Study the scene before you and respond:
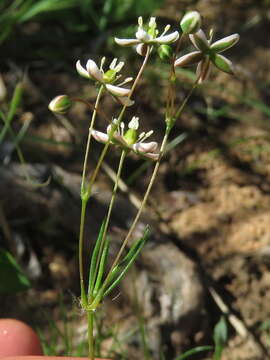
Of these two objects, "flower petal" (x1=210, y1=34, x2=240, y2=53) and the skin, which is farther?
the skin

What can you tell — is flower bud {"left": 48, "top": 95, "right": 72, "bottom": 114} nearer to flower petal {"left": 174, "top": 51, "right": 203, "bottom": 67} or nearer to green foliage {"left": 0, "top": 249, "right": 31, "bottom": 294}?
flower petal {"left": 174, "top": 51, "right": 203, "bottom": 67}

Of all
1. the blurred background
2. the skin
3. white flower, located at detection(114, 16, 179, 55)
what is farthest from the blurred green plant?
white flower, located at detection(114, 16, 179, 55)

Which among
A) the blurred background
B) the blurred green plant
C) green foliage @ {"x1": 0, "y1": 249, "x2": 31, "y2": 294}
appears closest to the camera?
green foliage @ {"x1": 0, "y1": 249, "x2": 31, "y2": 294}

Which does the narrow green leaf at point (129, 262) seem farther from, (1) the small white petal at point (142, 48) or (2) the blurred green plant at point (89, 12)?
(2) the blurred green plant at point (89, 12)

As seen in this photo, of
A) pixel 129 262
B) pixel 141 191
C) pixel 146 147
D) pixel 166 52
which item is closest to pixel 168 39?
pixel 166 52

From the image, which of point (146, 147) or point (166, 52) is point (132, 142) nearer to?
point (146, 147)

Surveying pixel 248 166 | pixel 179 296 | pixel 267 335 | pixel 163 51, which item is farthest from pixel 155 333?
pixel 163 51
